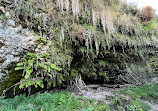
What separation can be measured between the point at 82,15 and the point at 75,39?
1.32m

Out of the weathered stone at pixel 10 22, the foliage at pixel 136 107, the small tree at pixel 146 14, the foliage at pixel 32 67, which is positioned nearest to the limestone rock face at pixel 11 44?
the weathered stone at pixel 10 22

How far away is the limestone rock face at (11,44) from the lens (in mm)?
2562

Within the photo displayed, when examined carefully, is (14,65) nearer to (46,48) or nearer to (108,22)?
(46,48)

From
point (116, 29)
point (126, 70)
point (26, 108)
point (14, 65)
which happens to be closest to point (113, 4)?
point (116, 29)

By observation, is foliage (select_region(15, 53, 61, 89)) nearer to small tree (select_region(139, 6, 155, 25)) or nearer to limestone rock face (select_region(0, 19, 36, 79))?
limestone rock face (select_region(0, 19, 36, 79))

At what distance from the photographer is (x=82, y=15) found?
4.38 meters

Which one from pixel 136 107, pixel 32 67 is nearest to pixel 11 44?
pixel 32 67

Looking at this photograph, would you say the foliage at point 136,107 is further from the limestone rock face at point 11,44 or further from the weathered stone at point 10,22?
the weathered stone at point 10,22

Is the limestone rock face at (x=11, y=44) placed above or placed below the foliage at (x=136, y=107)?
above

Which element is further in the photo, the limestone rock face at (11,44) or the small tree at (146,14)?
the small tree at (146,14)

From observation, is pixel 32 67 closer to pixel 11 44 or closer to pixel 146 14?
pixel 11 44

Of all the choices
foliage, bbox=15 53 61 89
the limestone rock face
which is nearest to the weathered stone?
the limestone rock face

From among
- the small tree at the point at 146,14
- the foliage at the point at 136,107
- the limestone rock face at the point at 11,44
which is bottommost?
the foliage at the point at 136,107

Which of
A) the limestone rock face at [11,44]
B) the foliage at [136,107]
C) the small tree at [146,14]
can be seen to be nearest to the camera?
the limestone rock face at [11,44]
